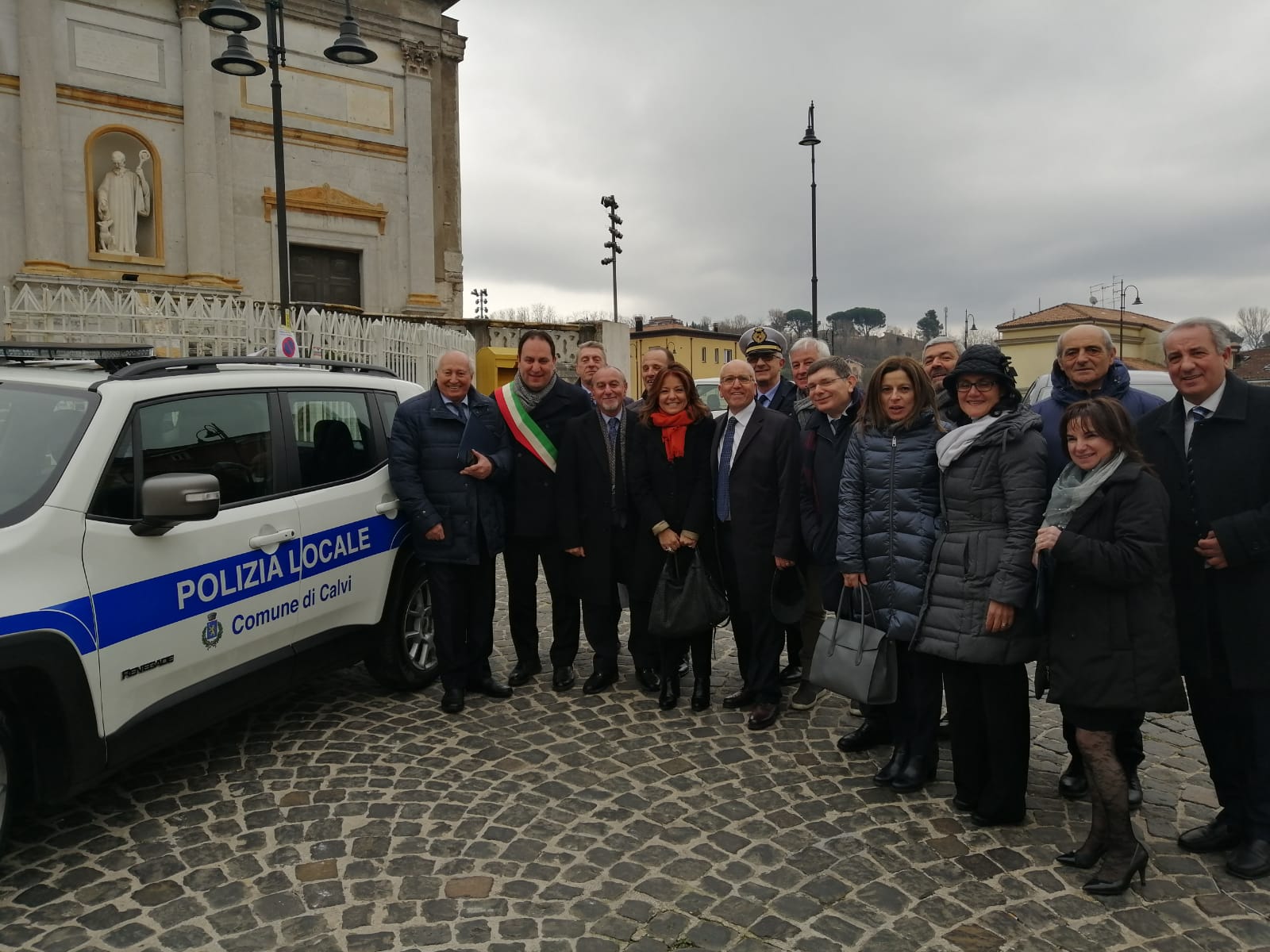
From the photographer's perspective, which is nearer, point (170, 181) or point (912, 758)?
point (912, 758)

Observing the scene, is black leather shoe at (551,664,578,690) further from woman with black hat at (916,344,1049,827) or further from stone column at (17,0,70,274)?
stone column at (17,0,70,274)

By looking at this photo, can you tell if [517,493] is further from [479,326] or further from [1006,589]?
[479,326]

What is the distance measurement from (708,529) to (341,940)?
9.75 ft

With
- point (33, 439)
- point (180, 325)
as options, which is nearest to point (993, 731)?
point (33, 439)

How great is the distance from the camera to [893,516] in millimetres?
4082

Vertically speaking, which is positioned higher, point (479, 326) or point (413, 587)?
point (479, 326)

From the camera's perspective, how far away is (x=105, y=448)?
11.2 ft

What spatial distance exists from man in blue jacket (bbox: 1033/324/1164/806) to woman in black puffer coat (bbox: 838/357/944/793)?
51 centimetres

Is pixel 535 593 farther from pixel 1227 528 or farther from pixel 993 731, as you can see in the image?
pixel 1227 528

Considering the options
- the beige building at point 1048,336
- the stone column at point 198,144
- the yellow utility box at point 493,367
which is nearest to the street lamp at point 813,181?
the yellow utility box at point 493,367

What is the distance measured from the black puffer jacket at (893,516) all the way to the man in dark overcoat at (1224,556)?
34.9 inches

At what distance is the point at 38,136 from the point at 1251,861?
22.1m

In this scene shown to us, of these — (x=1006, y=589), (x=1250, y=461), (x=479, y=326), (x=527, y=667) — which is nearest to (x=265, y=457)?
(x=527, y=667)

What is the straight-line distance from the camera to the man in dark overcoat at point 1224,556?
10.8 ft
